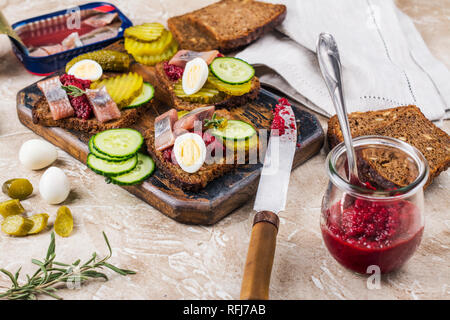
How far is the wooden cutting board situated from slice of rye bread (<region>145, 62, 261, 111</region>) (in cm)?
6

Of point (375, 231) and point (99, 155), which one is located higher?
point (375, 231)

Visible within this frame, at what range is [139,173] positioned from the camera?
3.21 m

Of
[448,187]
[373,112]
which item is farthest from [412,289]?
[373,112]

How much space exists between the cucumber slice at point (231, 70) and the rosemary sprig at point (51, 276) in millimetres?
1477

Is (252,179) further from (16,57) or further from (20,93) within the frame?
(16,57)

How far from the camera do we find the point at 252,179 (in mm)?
3170

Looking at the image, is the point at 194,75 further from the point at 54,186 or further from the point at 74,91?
the point at 54,186

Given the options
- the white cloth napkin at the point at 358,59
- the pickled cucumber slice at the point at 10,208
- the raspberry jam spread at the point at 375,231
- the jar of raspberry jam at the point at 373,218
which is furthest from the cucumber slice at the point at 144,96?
the raspberry jam spread at the point at 375,231

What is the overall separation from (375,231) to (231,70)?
174 cm

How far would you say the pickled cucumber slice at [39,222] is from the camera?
3.01 m

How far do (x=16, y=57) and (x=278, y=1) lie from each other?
7.50 ft

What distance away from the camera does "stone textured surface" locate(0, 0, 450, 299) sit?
2.70 m

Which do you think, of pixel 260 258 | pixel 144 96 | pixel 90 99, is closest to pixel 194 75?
pixel 144 96

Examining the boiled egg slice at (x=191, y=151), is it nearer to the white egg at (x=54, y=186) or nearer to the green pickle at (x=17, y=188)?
the white egg at (x=54, y=186)
